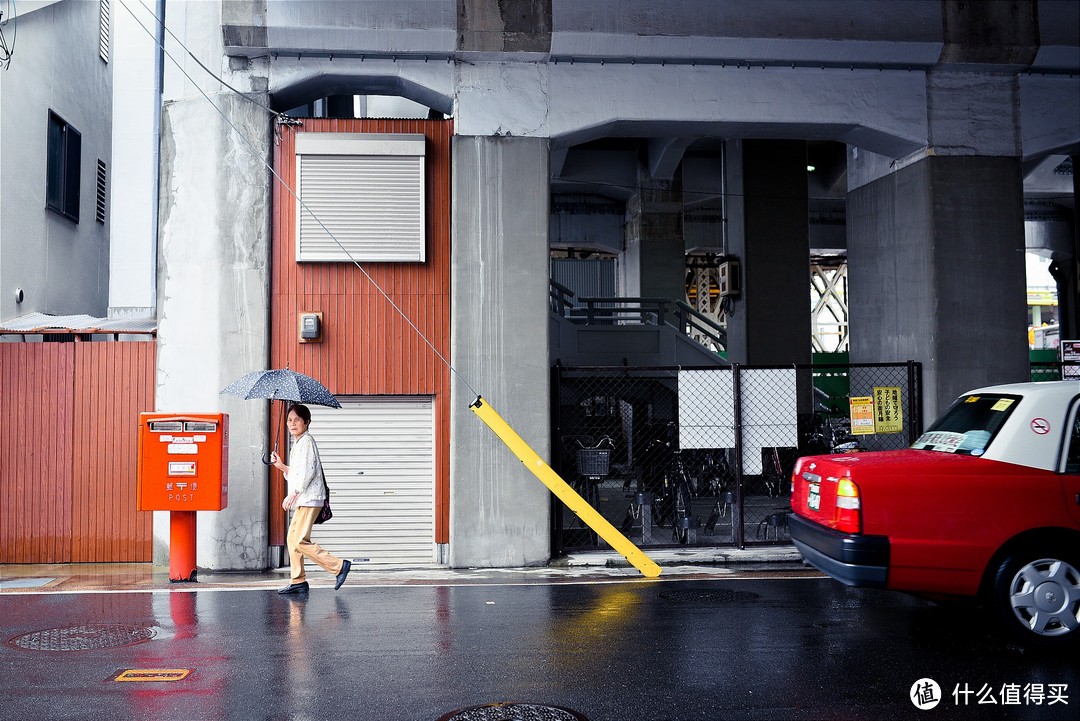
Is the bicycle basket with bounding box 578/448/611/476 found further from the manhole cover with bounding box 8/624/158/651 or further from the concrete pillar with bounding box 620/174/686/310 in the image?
the concrete pillar with bounding box 620/174/686/310

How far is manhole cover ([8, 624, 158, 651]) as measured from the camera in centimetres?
683

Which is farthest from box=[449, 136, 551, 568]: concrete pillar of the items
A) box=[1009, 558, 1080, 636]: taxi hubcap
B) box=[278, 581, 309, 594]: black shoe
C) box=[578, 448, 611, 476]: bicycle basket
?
box=[1009, 558, 1080, 636]: taxi hubcap

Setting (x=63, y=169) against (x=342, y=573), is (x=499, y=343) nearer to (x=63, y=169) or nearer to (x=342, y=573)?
(x=342, y=573)

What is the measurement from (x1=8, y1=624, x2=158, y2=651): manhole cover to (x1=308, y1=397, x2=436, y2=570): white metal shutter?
11.1 ft

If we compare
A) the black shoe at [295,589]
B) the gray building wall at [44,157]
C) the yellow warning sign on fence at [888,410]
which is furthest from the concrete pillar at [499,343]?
the gray building wall at [44,157]

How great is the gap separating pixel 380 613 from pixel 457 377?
3.45 meters

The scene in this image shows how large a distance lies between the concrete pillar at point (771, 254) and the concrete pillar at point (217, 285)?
1251 cm

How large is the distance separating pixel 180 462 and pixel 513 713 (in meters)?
5.73

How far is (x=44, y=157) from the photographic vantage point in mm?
13828

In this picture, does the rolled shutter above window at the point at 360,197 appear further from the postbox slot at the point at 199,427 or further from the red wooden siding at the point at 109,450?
the red wooden siding at the point at 109,450

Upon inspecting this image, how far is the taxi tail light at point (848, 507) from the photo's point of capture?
646 cm

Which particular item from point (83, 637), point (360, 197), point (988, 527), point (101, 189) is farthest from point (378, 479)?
point (101, 189)

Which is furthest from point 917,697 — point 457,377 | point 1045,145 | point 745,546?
point 1045,145

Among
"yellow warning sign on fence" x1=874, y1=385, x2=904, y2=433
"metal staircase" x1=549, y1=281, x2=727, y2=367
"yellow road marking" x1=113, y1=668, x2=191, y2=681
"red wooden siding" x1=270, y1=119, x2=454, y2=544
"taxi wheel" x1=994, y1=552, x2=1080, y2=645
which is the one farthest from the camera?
"metal staircase" x1=549, y1=281, x2=727, y2=367
